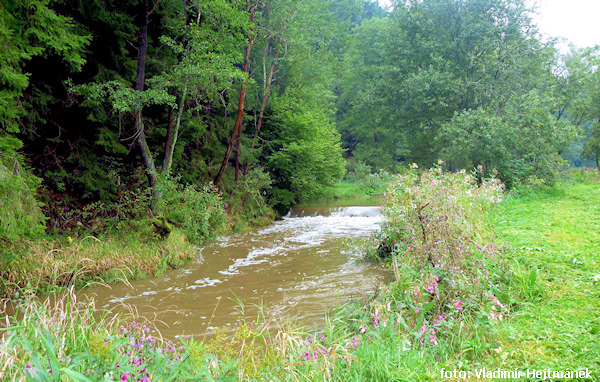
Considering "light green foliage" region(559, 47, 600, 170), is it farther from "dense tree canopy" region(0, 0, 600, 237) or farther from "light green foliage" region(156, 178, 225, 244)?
"light green foliage" region(156, 178, 225, 244)

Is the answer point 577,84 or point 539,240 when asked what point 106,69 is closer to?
point 539,240

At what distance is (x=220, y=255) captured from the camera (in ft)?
32.5

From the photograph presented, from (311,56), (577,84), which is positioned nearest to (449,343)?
(311,56)

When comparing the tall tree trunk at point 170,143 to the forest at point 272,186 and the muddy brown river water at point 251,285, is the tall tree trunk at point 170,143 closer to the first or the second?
the forest at point 272,186

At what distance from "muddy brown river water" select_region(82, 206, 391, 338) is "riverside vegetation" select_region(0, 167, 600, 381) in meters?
0.77

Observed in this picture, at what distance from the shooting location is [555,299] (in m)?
3.84

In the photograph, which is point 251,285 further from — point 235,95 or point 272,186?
point 272,186

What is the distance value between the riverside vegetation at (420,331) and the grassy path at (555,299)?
0.01 metres

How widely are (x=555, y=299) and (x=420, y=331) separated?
1471 mm

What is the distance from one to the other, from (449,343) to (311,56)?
17447 mm

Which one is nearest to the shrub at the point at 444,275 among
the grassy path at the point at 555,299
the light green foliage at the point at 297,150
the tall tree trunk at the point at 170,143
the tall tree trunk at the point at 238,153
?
the grassy path at the point at 555,299

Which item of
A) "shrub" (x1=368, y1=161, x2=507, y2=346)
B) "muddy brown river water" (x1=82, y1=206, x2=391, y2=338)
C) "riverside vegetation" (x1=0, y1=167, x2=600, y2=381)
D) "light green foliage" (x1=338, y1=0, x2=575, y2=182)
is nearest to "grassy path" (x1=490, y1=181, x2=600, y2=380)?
"riverside vegetation" (x1=0, y1=167, x2=600, y2=381)

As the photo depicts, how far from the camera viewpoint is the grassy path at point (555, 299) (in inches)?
114

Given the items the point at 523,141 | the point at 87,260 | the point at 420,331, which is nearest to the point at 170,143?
the point at 87,260
